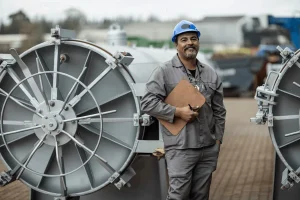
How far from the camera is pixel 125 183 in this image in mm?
5805

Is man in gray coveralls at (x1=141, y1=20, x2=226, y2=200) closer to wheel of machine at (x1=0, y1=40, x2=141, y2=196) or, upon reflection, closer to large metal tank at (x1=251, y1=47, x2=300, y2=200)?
large metal tank at (x1=251, y1=47, x2=300, y2=200)

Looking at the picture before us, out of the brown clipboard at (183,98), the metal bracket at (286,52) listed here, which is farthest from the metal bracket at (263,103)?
the brown clipboard at (183,98)

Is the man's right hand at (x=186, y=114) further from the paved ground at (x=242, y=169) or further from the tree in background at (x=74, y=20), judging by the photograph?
the tree in background at (x=74, y=20)

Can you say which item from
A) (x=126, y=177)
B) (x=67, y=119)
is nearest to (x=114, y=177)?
(x=126, y=177)

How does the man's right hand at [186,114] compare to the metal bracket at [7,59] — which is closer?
the man's right hand at [186,114]

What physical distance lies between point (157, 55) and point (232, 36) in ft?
232

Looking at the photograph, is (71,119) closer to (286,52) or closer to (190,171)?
(190,171)

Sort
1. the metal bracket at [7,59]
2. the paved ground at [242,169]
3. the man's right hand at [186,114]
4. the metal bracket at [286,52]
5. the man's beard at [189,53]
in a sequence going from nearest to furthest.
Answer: the man's right hand at [186,114]
the man's beard at [189,53]
the metal bracket at [286,52]
the metal bracket at [7,59]
the paved ground at [242,169]

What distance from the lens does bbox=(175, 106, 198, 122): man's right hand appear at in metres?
4.88

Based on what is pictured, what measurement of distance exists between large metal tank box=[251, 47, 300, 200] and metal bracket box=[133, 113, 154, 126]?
91 cm

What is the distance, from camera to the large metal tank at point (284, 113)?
5617 mm

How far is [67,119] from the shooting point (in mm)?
5855

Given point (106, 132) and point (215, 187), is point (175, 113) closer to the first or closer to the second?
point (106, 132)

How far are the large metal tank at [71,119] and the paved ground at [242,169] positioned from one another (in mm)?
1696
